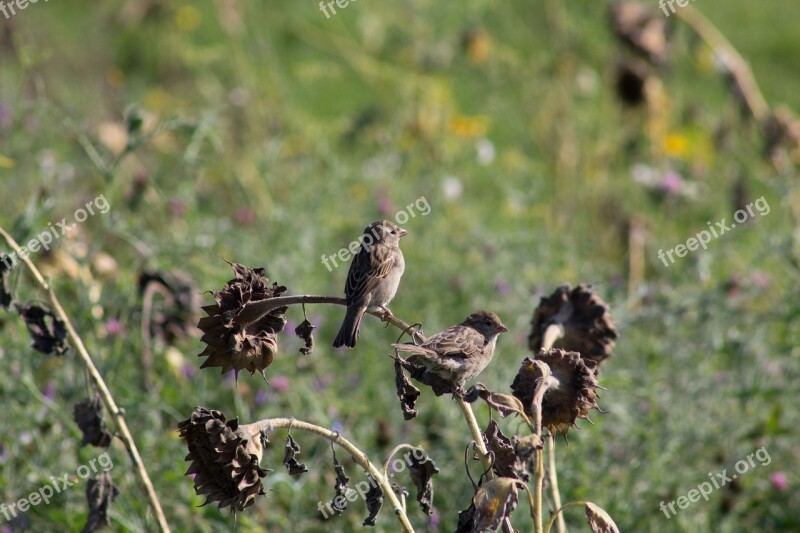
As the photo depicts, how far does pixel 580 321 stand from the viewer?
2117 mm

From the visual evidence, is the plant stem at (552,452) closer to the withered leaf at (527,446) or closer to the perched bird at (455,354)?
the perched bird at (455,354)

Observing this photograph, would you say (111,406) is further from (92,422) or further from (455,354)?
(455,354)

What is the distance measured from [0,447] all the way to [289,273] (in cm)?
118

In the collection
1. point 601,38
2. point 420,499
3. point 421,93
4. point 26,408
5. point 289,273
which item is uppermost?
point 601,38

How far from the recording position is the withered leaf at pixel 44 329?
2025 millimetres

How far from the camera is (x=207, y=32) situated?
8.66 metres

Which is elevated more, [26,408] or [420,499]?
[26,408]

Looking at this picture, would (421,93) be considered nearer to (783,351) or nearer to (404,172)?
(404,172)

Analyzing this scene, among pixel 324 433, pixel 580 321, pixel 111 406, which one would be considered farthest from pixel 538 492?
pixel 111 406

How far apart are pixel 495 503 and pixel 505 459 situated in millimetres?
109

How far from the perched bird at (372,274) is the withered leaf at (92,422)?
501 millimetres

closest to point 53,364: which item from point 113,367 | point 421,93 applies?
point 113,367

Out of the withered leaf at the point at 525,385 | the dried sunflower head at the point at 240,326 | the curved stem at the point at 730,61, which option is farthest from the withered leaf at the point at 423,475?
the curved stem at the point at 730,61

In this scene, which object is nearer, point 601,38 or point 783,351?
point 783,351
